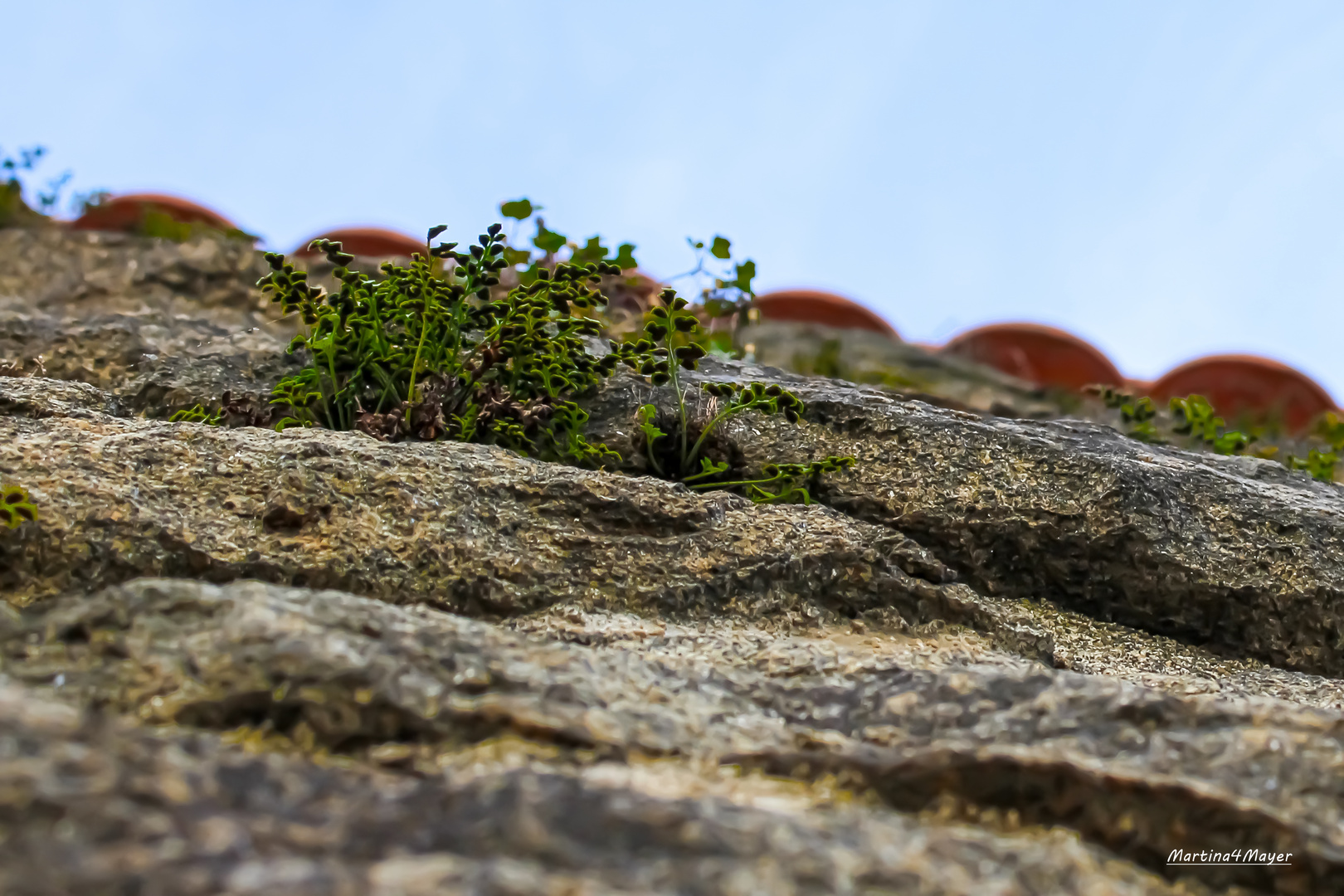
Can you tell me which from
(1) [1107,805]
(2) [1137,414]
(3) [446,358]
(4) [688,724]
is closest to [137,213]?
(3) [446,358]

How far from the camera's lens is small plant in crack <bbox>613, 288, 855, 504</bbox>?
2.95 meters

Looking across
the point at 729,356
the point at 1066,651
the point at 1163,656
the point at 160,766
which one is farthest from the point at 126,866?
the point at 729,356

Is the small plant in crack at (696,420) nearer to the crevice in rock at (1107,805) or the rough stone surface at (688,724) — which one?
the rough stone surface at (688,724)

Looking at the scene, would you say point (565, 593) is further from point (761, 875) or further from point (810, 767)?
point (761, 875)

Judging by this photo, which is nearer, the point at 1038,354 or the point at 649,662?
the point at 649,662

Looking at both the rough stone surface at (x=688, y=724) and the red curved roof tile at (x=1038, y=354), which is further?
the red curved roof tile at (x=1038, y=354)

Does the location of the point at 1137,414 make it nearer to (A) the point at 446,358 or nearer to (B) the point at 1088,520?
(B) the point at 1088,520

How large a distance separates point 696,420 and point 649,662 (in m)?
1.27

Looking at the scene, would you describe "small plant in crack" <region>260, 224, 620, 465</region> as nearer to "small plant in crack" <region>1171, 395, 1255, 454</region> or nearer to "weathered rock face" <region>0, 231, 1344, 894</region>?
"weathered rock face" <region>0, 231, 1344, 894</region>

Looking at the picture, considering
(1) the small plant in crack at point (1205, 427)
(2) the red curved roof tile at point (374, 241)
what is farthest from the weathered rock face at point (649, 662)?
(2) the red curved roof tile at point (374, 241)

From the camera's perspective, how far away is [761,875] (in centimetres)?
119

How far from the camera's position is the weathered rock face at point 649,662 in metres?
1.21

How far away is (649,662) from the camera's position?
198 centimetres

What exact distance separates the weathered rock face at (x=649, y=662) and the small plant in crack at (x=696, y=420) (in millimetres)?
113
